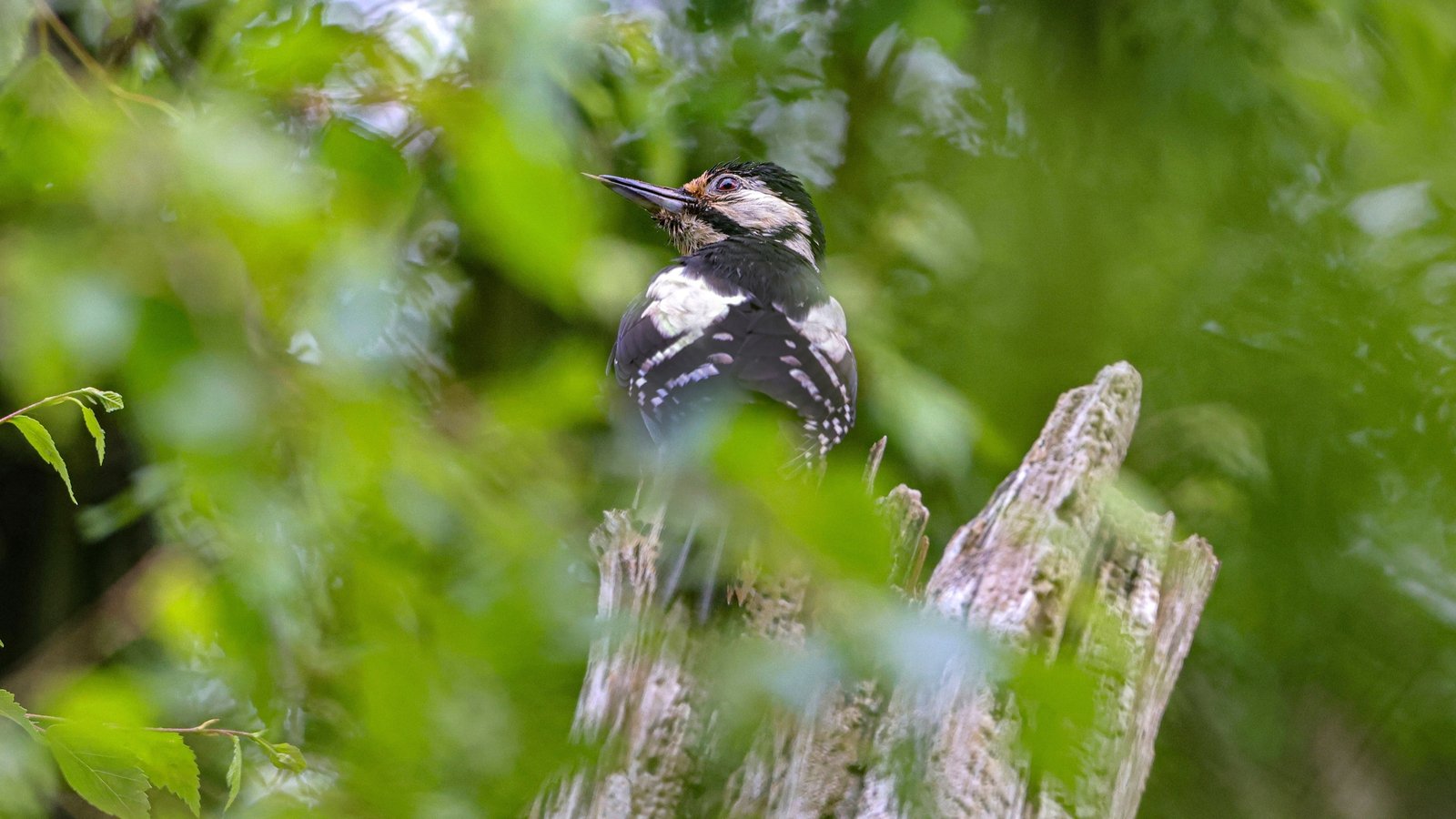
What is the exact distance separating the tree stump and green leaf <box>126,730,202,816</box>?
16.4 inches

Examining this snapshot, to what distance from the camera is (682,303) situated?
88.4 inches

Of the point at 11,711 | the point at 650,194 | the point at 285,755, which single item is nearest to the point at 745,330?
the point at 650,194

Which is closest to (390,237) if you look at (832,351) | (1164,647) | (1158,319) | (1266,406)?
(832,351)

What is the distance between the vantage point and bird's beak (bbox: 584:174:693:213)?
242cm

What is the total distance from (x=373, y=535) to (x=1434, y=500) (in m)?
2.14

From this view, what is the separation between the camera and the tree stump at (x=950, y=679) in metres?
1.36

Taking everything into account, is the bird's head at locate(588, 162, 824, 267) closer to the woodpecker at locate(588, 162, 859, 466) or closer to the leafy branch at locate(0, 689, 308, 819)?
the woodpecker at locate(588, 162, 859, 466)

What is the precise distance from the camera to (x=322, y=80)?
1269mm

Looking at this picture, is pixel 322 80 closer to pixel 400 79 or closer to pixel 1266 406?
pixel 400 79

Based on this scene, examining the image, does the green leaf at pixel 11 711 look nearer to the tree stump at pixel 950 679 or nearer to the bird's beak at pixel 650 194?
the tree stump at pixel 950 679

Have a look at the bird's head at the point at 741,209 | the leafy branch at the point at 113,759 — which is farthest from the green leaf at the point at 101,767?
the bird's head at the point at 741,209

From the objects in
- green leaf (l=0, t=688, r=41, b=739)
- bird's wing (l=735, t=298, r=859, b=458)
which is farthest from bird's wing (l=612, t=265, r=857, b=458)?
green leaf (l=0, t=688, r=41, b=739)

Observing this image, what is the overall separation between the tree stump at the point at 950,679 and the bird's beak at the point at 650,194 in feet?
3.11

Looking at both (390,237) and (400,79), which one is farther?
(390,237)
